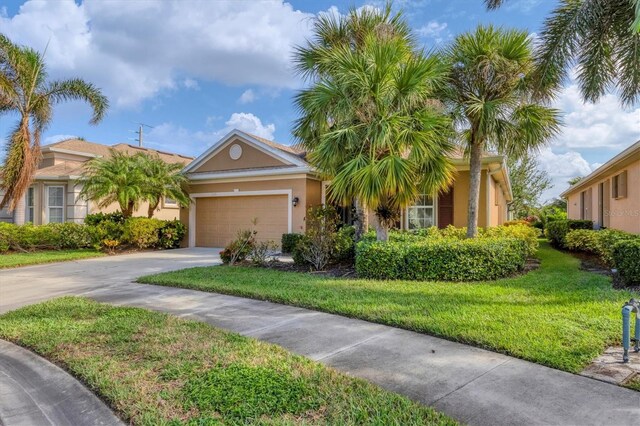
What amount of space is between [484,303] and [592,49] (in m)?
6.93

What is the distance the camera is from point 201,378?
3473 mm

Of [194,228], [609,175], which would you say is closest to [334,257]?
[194,228]

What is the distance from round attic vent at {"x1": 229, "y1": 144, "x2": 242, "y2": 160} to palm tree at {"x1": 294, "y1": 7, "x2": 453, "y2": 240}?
7014 mm

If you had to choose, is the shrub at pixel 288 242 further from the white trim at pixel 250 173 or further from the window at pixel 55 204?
the window at pixel 55 204

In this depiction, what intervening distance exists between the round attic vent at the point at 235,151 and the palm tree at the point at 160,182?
2.39m

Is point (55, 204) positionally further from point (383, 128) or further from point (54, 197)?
point (383, 128)

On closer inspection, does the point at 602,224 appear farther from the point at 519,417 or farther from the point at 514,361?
the point at 519,417

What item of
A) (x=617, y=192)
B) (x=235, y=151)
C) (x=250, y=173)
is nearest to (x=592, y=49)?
(x=617, y=192)

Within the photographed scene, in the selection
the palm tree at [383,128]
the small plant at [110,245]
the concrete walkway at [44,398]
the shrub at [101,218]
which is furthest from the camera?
the shrub at [101,218]

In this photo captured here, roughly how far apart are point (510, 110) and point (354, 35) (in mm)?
4963

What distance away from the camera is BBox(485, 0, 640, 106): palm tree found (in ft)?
26.6

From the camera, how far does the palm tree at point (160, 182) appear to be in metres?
15.3

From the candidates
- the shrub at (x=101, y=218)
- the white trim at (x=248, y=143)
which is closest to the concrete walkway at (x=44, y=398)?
the white trim at (x=248, y=143)

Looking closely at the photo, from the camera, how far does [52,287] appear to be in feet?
27.4
